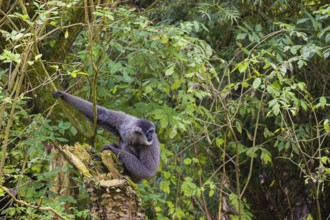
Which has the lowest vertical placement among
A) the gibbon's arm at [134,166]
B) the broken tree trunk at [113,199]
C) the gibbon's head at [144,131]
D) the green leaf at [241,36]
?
the gibbon's arm at [134,166]

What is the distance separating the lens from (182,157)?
32.2ft

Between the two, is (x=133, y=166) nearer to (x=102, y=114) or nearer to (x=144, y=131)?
(x=144, y=131)

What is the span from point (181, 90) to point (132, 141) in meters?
0.87

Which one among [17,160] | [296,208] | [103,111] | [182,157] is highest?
[103,111]

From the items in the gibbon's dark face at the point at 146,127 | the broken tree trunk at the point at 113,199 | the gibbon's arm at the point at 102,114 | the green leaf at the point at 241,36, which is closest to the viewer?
the broken tree trunk at the point at 113,199

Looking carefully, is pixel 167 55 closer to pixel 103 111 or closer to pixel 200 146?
pixel 103 111

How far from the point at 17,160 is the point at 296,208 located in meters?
5.12

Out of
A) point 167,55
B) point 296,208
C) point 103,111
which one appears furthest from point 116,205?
point 296,208

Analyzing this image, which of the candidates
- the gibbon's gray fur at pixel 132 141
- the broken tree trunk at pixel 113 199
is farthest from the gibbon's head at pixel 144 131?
the broken tree trunk at pixel 113 199

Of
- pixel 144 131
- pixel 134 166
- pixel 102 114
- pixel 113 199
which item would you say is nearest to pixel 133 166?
pixel 134 166

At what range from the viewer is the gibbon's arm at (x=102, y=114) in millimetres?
7602

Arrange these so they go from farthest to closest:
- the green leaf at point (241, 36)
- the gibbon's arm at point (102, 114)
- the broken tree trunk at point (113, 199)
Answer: the green leaf at point (241, 36), the gibbon's arm at point (102, 114), the broken tree trunk at point (113, 199)

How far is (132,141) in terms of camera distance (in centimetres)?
820

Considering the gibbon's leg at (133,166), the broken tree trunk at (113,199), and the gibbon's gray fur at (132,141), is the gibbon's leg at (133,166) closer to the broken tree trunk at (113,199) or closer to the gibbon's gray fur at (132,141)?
the gibbon's gray fur at (132,141)
